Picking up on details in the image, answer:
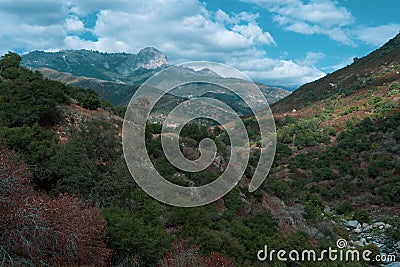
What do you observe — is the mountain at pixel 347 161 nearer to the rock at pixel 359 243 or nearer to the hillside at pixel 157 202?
the hillside at pixel 157 202

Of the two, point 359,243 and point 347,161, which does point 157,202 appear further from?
point 347,161

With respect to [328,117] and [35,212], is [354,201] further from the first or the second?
[35,212]

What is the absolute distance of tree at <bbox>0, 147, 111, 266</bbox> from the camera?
6277mm

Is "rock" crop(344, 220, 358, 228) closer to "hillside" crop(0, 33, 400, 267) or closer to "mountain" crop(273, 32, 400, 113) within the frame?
"hillside" crop(0, 33, 400, 267)

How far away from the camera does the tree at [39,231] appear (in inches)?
247

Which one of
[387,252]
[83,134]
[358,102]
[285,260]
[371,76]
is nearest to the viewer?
[285,260]

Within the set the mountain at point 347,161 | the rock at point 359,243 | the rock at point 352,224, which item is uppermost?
the mountain at point 347,161

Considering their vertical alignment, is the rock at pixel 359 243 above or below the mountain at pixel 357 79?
below

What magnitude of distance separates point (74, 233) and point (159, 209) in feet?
19.9

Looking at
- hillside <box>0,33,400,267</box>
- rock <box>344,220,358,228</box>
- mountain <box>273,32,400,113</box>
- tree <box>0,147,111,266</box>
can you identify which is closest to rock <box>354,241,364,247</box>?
hillside <box>0,33,400,267</box>

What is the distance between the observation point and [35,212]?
6.53m

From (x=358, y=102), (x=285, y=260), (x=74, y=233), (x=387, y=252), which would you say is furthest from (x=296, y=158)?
(x=74, y=233)

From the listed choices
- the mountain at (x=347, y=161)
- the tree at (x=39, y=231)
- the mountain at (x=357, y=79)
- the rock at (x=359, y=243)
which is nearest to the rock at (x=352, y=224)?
the mountain at (x=347, y=161)

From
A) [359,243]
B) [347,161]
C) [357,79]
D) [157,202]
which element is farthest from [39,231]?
[357,79]
